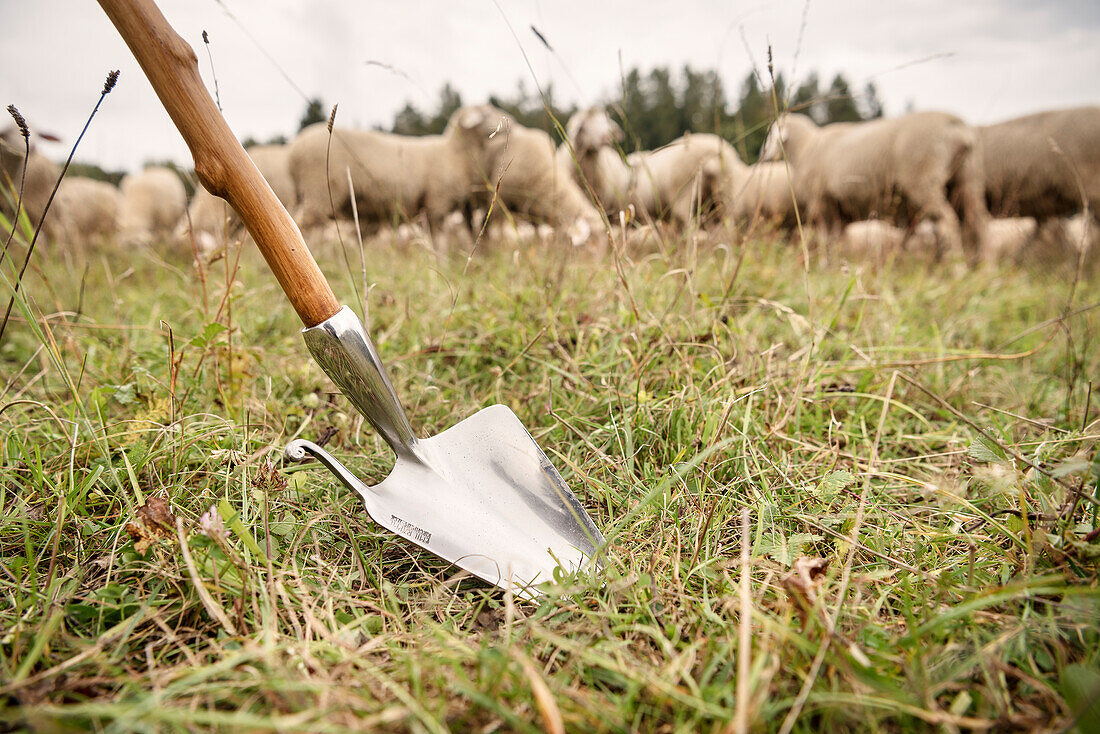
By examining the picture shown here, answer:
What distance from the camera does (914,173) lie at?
577 centimetres

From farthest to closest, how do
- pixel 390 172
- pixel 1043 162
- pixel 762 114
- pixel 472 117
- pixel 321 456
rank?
pixel 390 172 < pixel 1043 162 < pixel 472 117 < pixel 762 114 < pixel 321 456

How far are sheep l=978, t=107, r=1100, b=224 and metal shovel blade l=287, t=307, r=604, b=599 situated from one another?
7.26 m

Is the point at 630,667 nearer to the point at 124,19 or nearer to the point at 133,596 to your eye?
the point at 133,596

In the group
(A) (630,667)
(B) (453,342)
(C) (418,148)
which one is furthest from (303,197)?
(A) (630,667)

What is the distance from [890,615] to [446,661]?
2.54 ft

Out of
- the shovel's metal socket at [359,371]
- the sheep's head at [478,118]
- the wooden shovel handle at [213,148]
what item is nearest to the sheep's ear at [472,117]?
the sheep's head at [478,118]

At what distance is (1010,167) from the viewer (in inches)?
254

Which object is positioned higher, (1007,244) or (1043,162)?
(1043,162)

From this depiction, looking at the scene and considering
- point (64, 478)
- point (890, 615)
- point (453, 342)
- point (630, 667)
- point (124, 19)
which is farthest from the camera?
point (453, 342)

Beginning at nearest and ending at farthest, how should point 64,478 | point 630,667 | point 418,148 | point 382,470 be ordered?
point 630,667 → point 64,478 → point 382,470 → point 418,148

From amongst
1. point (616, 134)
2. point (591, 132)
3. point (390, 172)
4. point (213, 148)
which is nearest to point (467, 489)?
point (213, 148)

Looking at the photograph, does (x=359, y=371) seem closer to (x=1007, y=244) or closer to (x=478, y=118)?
(x=478, y=118)

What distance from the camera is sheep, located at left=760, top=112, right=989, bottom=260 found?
5.62 meters

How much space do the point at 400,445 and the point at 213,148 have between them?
2.48 feet
